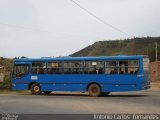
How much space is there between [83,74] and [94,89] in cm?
123

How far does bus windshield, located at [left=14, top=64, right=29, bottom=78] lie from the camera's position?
111ft

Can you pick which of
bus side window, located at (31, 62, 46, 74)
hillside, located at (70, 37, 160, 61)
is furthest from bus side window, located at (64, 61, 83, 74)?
hillside, located at (70, 37, 160, 61)

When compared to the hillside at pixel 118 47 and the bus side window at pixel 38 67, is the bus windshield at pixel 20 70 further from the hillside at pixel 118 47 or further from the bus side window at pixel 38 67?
the hillside at pixel 118 47

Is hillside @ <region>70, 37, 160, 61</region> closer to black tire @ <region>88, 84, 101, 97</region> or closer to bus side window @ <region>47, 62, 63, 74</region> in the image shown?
bus side window @ <region>47, 62, 63, 74</region>

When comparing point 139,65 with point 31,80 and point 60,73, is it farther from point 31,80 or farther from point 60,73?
point 31,80

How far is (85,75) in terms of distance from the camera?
103 ft

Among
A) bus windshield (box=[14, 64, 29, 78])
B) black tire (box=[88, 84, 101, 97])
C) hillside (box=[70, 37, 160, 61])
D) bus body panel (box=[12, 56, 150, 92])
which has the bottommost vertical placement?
black tire (box=[88, 84, 101, 97])

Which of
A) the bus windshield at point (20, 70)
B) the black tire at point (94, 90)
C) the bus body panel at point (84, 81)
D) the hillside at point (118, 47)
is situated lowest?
the black tire at point (94, 90)

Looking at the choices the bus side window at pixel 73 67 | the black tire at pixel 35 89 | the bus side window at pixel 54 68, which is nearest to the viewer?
the bus side window at pixel 73 67

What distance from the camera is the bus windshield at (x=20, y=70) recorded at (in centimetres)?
3391

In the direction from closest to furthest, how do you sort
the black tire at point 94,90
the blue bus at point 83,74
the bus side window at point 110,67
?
the blue bus at point 83,74 → the bus side window at point 110,67 → the black tire at point 94,90

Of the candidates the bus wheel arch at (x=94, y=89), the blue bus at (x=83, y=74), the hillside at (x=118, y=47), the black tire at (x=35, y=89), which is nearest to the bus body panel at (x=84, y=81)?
the blue bus at (x=83, y=74)

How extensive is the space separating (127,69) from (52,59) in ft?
18.3

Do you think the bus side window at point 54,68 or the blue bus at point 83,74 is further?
the bus side window at point 54,68
